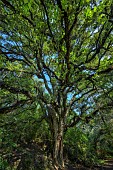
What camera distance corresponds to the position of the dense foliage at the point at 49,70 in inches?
250

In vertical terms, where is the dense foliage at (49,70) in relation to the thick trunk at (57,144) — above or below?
above

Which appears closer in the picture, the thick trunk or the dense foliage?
the dense foliage

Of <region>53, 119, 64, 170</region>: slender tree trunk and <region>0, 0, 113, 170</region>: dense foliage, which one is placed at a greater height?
<region>0, 0, 113, 170</region>: dense foliage

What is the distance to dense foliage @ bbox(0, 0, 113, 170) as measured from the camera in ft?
20.8

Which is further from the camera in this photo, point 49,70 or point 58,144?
point 58,144

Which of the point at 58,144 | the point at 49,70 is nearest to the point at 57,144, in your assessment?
the point at 58,144

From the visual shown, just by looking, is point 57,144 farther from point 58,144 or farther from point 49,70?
point 49,70

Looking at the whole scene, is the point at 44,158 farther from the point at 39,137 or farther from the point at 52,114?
the point at 39,137

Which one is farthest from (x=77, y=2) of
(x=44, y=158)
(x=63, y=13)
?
(x=44, y=158)

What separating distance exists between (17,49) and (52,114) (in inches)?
119

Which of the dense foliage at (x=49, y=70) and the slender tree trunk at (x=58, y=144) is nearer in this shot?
the dense foliage at (x=49, y=70)

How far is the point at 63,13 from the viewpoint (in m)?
5.71

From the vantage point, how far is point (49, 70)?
8.47 m

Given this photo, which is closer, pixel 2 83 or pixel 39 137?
pixel 2 83
